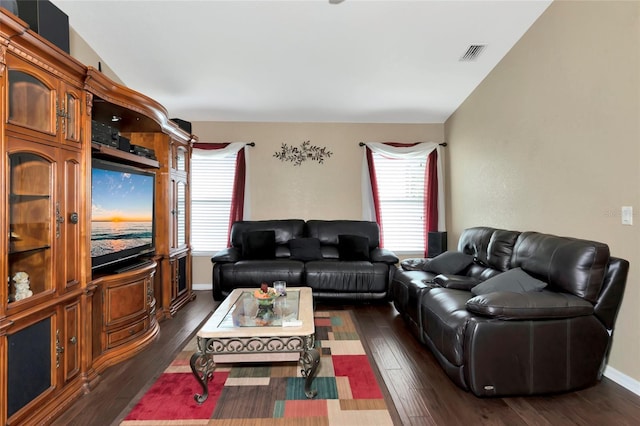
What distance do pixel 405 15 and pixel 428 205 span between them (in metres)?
3.06

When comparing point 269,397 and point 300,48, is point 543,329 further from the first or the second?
Answer: point 300,48

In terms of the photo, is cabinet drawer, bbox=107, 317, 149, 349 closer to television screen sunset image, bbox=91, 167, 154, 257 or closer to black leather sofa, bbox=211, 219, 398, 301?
television screen sunset image, bbox=91, 167, 154, 257

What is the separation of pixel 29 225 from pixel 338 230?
353 centimetres

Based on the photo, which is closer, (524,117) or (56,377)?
(56,377)

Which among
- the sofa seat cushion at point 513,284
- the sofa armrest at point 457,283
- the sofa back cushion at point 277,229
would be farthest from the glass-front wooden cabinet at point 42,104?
the sofa seat cushion at point 513,284

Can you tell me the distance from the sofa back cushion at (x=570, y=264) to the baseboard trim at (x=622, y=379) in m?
0.61

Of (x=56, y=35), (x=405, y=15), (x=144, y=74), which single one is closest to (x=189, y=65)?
(x=144, y=74)

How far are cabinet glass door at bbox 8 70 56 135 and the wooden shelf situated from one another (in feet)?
1.43

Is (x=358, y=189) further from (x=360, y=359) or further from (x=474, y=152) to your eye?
(x=360, y=359)

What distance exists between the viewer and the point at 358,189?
5.25m

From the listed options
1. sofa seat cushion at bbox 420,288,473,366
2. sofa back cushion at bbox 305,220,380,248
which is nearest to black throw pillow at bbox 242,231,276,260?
sofa back cushion at bbox 305,220,380,248

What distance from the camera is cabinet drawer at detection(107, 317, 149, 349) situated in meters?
2.61

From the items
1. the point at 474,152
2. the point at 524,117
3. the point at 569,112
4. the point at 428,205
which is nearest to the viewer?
the point at 569,112

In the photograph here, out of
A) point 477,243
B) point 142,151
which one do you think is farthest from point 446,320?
point 142,151
